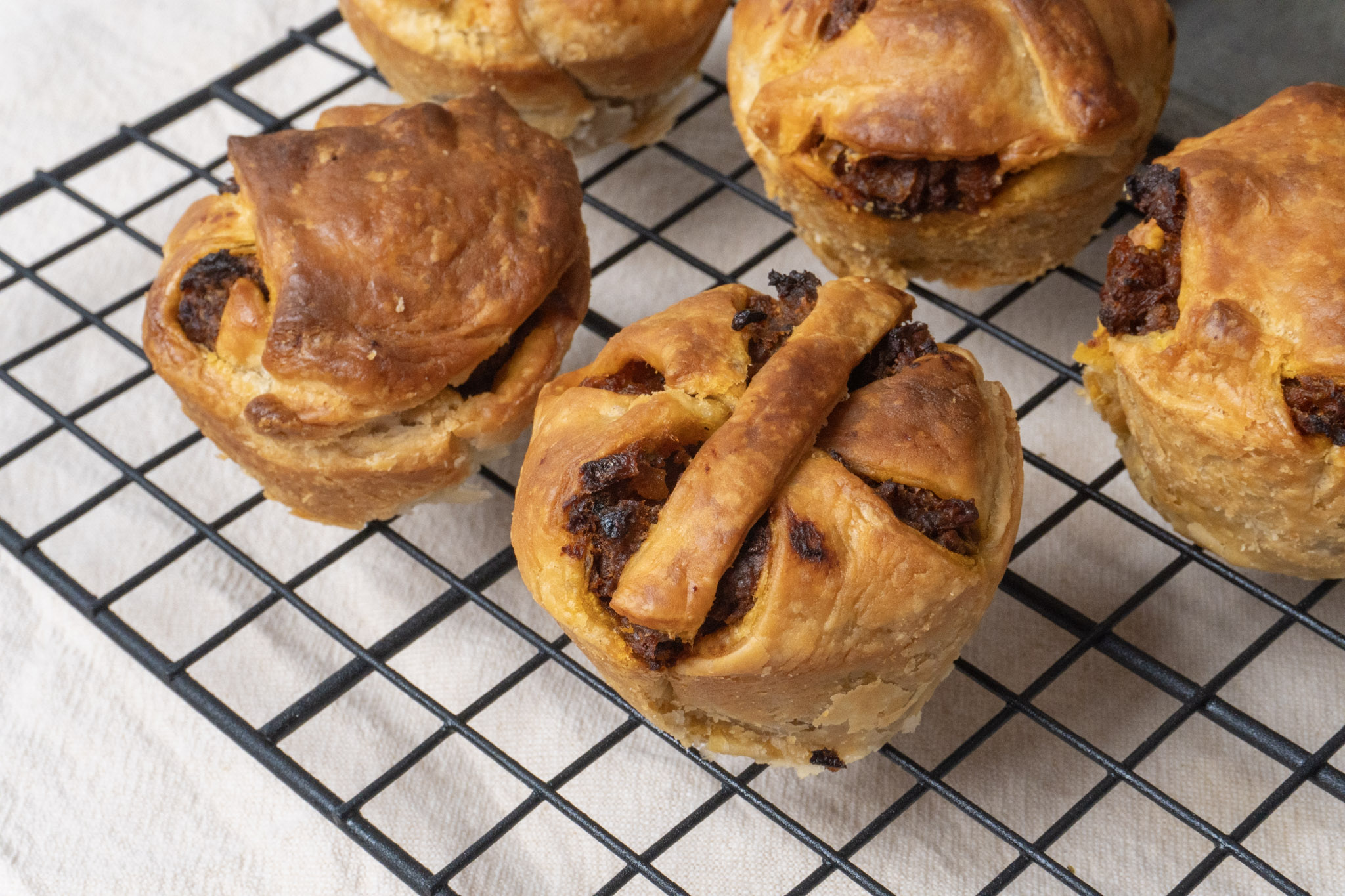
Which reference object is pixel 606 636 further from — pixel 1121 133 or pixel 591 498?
pixel 1121 133

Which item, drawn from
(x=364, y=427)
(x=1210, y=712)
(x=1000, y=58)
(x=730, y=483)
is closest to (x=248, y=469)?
(x=364, y=427)

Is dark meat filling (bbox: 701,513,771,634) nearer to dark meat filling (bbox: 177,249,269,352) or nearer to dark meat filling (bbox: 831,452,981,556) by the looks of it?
dark meat filling (bbox: 831,452,981,556)

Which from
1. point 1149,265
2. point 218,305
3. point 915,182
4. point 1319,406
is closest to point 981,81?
point 915,182

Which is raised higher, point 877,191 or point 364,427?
point 877,191

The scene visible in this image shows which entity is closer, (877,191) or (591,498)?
(591,498)

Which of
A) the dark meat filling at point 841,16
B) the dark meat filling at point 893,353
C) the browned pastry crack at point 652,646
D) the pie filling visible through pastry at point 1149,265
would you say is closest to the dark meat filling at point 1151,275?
the pie filling visible through pastry at point 1149,265

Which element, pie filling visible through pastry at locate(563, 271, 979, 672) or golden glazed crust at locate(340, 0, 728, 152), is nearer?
pie filling visible through pastry at locate(563, 271, 979, 672)

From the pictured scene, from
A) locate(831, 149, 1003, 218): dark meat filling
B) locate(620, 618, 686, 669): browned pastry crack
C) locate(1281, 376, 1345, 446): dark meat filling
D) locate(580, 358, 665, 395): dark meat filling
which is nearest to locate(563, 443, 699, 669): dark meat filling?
locate(620, 618, 686, 669): browned pastry crack
